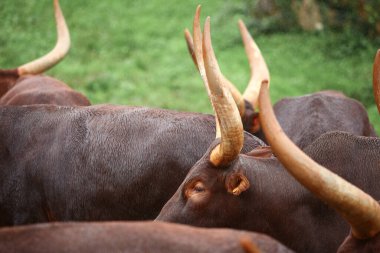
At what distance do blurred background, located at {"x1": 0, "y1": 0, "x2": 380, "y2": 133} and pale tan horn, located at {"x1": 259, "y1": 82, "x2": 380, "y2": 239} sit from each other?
5.73 metres

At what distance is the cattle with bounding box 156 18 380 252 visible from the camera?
127 inches

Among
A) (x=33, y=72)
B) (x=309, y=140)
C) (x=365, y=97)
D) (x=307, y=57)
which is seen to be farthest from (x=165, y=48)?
(x=309, y=140)

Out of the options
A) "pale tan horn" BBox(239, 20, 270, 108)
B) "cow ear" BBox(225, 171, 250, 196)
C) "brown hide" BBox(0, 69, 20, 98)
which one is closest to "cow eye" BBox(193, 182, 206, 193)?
"cow ear" BBox(225, 171, 250, 196)

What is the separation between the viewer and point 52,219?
14.0 feet

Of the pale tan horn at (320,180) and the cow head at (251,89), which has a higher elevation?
the pale tan horn at (320,180)

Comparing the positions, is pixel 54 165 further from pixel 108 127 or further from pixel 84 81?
pixel 84 81

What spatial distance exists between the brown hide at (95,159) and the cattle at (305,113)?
80 centimetres

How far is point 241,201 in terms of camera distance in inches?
129

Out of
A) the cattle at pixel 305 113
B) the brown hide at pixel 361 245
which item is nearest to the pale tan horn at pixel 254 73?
the cattle at pixel 305 113

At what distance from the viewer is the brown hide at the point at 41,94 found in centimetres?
541

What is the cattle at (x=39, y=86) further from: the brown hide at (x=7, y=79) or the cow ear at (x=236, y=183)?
the cow ear at (x=236, y=183)

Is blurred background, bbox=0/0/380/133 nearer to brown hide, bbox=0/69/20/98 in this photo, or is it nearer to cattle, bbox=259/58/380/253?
brown hide, bbox=0/69/20/98

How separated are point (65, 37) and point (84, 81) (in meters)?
2.76

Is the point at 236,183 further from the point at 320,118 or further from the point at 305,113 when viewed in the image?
the point at 305,113
